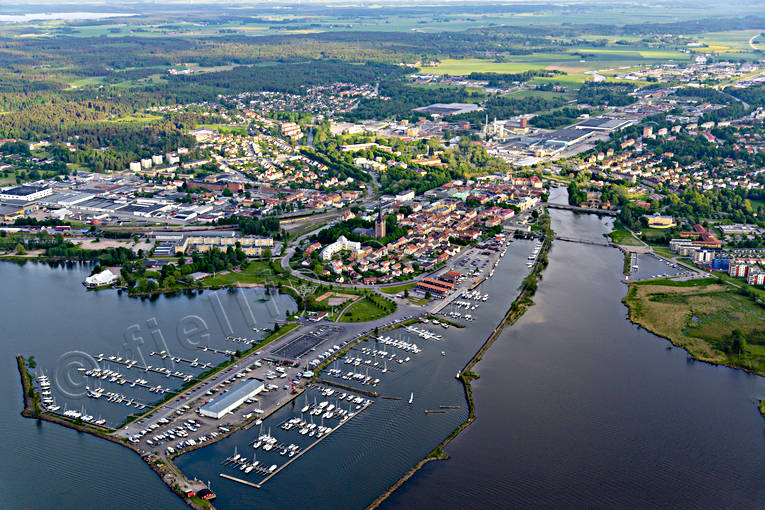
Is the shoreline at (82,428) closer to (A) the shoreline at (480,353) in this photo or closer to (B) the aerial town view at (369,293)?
(B) the aerial town view at (369,293)

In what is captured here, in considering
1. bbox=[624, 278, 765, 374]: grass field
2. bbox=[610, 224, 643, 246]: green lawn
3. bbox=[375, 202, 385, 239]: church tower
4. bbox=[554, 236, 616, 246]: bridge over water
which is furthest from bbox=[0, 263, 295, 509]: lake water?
bbox=[610, 224, 643, 246]: green lawn

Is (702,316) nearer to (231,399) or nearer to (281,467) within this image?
(281,467)

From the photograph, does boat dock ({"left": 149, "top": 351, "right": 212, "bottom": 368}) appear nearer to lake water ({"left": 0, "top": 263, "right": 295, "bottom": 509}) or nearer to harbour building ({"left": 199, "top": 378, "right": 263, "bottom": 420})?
lake water ({"left": 0, "top": 263, "right": 295, "bottom": 509})

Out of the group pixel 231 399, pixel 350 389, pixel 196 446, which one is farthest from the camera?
pixel 350 389

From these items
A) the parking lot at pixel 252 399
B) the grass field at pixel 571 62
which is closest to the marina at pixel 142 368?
the parking lot at pixel 252 399

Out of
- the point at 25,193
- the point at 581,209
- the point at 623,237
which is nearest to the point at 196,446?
the point at 623,237
